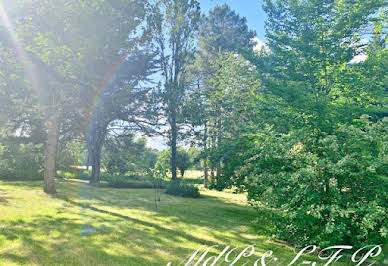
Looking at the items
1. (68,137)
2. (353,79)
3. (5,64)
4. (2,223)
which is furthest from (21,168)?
(353,79)

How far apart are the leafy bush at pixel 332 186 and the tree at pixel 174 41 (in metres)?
13.8

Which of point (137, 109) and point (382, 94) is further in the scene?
point (137, 109)

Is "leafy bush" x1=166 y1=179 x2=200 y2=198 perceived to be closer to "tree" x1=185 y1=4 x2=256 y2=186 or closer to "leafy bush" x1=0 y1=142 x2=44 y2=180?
"tree" x1=185 y1=4 x2=256 y2=186

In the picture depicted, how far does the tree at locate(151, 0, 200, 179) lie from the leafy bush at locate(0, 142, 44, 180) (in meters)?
11.3

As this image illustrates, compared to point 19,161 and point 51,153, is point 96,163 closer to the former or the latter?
point 19,161

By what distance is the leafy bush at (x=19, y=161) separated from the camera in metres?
20.8

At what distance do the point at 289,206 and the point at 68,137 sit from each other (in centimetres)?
1957

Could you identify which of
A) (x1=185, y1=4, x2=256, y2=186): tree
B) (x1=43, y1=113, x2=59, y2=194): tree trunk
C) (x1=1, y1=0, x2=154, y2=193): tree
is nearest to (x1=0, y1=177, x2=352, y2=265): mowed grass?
(x1=43, y1=113, x2=59, y2=194): tree trunk

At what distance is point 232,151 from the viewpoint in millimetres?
11398

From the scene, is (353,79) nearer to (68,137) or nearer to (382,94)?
(382,94)

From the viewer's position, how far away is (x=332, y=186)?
5.93 m

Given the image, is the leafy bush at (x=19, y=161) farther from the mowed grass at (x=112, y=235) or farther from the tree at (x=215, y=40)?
the tree at (x=215, y=40)

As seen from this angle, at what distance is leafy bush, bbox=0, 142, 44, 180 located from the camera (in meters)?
20.8

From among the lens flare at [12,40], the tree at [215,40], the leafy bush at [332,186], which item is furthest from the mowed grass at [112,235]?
the tree at [215,40]
